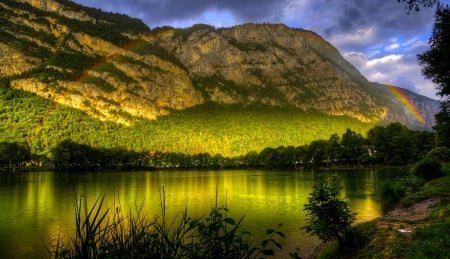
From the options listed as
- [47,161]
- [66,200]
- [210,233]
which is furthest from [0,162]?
[210,233]

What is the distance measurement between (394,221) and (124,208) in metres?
29.4

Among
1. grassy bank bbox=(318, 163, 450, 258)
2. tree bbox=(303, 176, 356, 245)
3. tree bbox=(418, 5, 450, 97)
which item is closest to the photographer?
grassy bank bbox=(318, 163, 450, 258)

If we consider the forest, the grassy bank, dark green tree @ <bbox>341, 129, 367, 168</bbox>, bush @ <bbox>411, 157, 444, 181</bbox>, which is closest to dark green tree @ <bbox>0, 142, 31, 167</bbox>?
the forest

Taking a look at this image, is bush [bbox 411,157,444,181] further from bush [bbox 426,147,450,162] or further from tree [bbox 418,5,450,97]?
bush [bbox 426,147,450,162]

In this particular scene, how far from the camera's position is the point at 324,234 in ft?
52.4

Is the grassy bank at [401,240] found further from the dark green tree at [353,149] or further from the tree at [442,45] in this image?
the dark green tree at [353,149]

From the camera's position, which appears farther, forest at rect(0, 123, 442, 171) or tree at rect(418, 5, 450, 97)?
forest at rect(0, 123, 442, 171)

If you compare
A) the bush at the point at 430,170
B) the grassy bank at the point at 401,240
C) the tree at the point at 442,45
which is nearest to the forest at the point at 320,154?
the bush at the point at 430,170

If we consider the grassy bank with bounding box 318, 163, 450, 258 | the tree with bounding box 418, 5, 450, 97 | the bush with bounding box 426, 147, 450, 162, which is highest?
the tree with bounding box 418, 5, 450, 97

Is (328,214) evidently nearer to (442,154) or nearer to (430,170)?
(430,170)

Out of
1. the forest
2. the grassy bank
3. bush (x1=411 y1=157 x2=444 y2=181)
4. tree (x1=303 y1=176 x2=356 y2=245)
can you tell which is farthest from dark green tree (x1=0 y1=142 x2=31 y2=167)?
the grassy bank

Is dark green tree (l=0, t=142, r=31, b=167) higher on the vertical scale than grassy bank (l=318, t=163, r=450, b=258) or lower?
higher

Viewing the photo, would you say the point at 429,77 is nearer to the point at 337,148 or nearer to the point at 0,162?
the point at 337,148

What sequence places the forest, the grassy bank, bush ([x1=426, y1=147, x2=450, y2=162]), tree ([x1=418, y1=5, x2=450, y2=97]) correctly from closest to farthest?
1. the grassy bank
2. tree ([x1=418, y1=5, x2=450, y2=97])
3. bush ([x1=426, y1=147, x2=450, y2=162])
4. the forest
